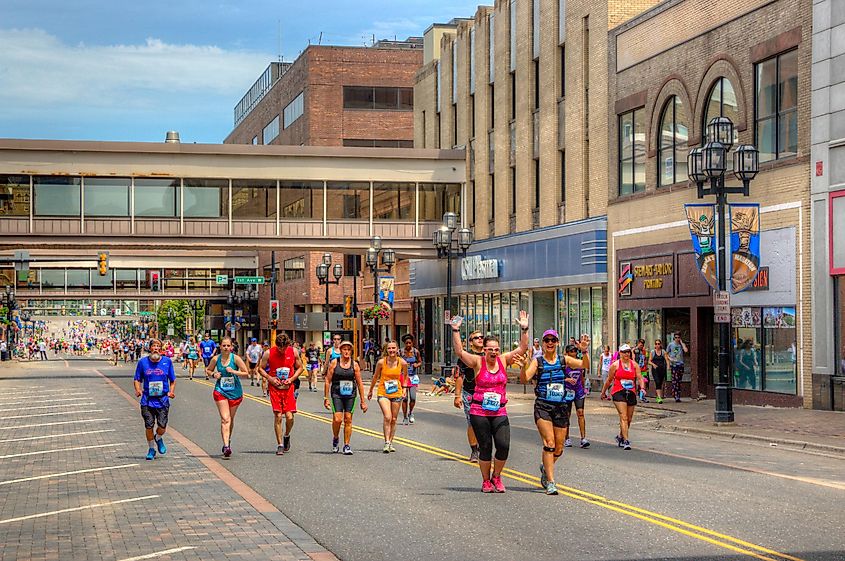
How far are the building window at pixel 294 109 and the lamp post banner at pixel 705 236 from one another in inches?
2383

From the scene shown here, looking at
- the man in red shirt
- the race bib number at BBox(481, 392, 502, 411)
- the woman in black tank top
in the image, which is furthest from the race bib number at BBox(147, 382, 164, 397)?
the race bib number at BBox(481, 392, 502, 411)

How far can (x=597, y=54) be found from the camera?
40031 millimetres

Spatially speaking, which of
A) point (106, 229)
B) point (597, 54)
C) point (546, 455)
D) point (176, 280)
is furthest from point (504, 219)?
point (176, 280)

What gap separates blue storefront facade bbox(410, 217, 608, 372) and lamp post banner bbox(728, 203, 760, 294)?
30.8 ft

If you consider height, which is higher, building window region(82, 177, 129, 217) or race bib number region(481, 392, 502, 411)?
building window region(82, 177, 129, 217)

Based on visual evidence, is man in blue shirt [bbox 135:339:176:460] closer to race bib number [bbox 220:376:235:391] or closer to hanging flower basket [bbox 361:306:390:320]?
race bib number [bbox 220:376:235:391]

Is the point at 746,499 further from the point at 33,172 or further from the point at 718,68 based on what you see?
the point at 33,172

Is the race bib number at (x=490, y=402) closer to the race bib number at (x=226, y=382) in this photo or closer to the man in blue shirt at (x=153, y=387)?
the race bib number at (x=226, y=382)

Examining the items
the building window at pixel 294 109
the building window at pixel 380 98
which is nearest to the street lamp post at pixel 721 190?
the building window at pixel 380 98

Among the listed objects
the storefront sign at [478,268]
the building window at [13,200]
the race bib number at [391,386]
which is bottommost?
the race bib number at [391,386]

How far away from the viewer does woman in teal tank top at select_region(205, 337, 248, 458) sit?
1838 centimetres

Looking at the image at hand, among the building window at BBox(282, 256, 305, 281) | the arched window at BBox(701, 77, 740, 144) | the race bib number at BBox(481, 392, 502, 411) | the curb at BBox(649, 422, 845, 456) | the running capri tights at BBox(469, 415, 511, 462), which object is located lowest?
the curb at BBox(649, 422, 845, 456)

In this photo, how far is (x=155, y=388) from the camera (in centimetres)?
1833

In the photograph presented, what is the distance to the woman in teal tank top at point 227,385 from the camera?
18375 mm
